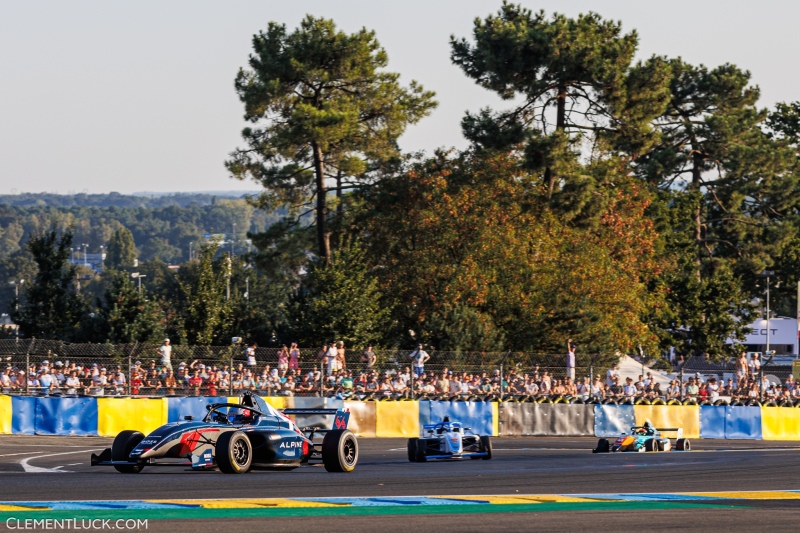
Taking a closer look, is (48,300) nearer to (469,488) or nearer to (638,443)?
(638,443)

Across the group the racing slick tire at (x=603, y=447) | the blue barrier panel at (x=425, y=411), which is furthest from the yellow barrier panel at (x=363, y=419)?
the racing slick tire at (x=603, y=447)

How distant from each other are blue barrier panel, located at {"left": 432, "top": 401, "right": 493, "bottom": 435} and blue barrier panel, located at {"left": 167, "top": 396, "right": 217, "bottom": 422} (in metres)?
5.62

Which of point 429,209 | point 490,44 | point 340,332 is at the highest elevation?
point 490,44

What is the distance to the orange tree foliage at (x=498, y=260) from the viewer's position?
47.7m

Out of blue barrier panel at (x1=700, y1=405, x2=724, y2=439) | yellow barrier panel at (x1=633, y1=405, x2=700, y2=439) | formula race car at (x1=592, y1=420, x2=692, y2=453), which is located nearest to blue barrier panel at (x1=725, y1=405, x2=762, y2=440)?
blue barrier panel at (x1=700, y1=405, x2=724, y2=439)

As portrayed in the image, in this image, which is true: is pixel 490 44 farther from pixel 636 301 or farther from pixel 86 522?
pixel 86 522

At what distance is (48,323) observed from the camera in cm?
4256

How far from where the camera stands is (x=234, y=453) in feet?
55.1

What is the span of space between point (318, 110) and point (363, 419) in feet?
66.3

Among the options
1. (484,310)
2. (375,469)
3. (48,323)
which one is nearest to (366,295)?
(484,310)

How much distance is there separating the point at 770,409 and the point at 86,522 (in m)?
27.0

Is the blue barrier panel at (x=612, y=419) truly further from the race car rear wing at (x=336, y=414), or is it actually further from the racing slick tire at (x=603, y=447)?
the race car rear wing at (x=336, y=414)

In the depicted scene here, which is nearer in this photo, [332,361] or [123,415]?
[123,415]

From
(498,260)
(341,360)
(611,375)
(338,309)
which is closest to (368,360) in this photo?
(341,360)
